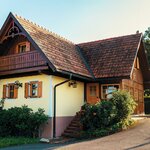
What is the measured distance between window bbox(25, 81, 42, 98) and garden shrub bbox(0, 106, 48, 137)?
3.72 feet

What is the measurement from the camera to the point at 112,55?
1895 centimetres

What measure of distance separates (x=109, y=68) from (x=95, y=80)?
128 cm

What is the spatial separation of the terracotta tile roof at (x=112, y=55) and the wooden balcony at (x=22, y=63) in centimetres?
451

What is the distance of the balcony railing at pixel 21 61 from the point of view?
15.2m

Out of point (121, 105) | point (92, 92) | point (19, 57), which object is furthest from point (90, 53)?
point (121, 105)

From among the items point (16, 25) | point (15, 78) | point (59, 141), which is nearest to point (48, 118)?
point (59, 141)

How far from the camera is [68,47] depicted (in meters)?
19.6

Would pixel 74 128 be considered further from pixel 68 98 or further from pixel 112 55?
pixel 112 55

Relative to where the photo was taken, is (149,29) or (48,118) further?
(149,29)

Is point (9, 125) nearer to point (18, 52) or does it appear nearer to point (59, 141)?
point (59, 141)

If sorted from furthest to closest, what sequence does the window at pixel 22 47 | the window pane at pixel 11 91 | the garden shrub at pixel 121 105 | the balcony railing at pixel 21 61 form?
1. the window pane at pixel 11 91
2. the window at pixel 22 47
3. the balcony railing at pixel 21 61
4. the garden shrub at pixel 121 105

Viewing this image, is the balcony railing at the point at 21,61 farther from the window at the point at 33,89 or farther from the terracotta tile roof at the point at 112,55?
the terracotta tile roof at the point at 112,55

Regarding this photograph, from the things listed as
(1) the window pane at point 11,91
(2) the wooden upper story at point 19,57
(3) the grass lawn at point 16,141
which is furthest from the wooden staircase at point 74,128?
(1) the window pane at point 11,91

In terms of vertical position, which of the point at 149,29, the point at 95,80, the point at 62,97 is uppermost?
the point at 149,29
